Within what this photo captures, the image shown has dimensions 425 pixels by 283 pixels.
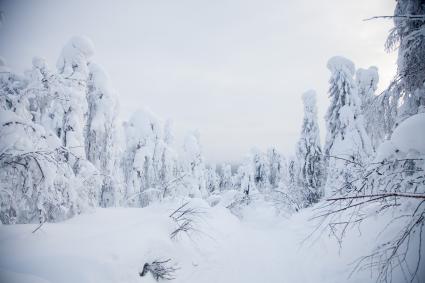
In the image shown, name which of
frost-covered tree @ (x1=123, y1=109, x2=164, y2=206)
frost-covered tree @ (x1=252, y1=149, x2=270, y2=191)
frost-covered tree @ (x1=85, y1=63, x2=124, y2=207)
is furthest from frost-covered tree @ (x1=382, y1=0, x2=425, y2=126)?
frost-covered tree @ (x1=252, y1=149, x2=270, y2=191)

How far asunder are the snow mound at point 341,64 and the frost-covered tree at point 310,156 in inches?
178

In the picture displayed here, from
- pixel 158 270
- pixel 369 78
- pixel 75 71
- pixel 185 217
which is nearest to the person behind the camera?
pixel 158 270

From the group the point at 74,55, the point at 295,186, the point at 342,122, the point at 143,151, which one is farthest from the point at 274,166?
the point at 74,55

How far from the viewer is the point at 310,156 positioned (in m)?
21.0

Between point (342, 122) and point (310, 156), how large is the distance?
15.9 feet

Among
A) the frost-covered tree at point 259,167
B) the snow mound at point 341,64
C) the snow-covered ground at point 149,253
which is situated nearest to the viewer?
the snow-covered ground at point 149,253

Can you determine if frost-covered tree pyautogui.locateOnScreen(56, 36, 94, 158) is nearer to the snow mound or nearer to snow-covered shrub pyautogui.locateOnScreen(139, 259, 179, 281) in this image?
snow-covered shrub pyautogui.locateOnScreen(139, 259, 179, 281)

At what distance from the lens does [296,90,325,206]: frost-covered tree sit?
20250mm

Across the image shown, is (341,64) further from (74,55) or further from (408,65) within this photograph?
(74,55)

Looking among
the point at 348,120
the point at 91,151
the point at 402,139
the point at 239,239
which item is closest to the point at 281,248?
the point at 239,239

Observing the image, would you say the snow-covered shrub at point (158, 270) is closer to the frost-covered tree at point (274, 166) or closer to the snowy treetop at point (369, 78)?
the snowy treetop at point (369, 78)

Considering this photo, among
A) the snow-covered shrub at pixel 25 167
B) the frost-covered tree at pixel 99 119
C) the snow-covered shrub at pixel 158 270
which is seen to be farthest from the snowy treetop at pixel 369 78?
the snow-covered shrub at pixel 25 167

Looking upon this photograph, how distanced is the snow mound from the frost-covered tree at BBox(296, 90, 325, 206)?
4532 millimetres

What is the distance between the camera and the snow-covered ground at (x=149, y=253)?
4.28m
